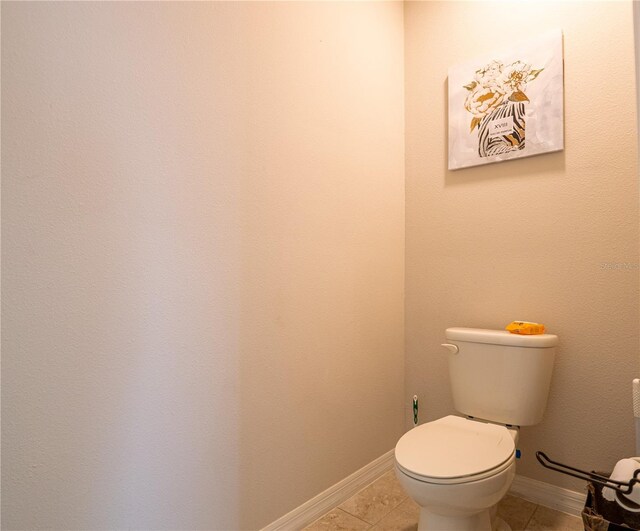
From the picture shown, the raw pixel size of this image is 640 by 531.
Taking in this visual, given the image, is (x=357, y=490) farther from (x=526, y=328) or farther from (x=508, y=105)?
(x=508, y=105)

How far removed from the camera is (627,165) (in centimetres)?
147

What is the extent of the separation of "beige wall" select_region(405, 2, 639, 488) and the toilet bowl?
439mm

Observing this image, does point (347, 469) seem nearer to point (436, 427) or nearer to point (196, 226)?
point (436, 427)

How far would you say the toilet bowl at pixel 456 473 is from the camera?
A: 112 cm

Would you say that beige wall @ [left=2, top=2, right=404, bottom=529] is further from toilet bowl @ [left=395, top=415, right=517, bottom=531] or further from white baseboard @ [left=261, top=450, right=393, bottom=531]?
toilet bowl @ [left=395, top=415, right=517, bottom=531]

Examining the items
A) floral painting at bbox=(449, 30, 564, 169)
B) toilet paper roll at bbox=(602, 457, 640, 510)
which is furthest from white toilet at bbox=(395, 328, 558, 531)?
floral painting at bbox=(449, 30, 564, 169)

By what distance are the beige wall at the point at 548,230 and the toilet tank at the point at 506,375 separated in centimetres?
18

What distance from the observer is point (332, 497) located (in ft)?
5.33

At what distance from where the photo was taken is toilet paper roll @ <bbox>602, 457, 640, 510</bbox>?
100 centimetres

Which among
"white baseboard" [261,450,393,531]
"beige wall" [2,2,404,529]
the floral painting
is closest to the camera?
"beige wall" [2,2,404,529]

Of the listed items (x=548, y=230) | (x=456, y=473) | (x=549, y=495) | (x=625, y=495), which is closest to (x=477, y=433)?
(x=456, y=473)

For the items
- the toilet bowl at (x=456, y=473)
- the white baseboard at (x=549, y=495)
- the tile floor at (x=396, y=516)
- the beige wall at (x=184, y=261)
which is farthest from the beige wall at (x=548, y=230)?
the toilet bowl at (x=456, y=473)

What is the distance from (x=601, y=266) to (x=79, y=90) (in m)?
1.86

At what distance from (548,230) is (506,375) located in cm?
64
